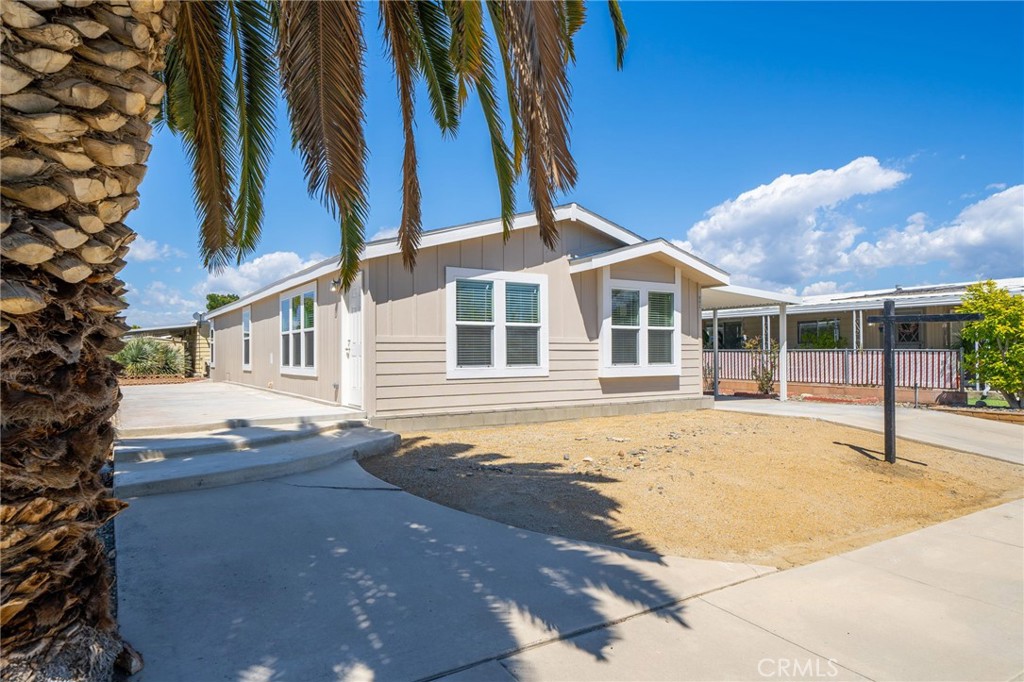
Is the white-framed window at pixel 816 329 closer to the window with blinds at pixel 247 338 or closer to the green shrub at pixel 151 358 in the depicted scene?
the window with blinds at pixel 247 338

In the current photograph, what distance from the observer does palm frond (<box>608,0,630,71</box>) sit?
188 inches

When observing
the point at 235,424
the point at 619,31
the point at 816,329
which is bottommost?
the point at 235,424

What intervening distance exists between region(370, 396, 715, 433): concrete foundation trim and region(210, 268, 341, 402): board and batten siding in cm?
171

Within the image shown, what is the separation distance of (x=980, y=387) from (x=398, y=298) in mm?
15051

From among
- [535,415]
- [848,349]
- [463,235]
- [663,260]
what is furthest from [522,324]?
[848,349]

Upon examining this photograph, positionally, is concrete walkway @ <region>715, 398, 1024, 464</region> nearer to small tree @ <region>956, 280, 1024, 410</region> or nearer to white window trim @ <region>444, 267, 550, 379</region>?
small tree @ <region>956, 280, 1024, 410</region>

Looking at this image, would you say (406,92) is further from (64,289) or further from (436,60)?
Answer: (64,289)

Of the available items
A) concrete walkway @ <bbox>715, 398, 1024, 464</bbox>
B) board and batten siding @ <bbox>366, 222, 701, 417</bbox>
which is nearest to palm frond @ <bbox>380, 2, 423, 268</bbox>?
board and batten siding @ <bbox>366, 222, 701, 417</bbox>

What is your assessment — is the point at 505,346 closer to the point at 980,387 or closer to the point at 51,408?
the point at 51,408

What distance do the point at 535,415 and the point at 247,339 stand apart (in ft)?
32.7

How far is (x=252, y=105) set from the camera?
4797 millimetres

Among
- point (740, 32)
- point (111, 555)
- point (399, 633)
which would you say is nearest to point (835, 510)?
point (399, 633)

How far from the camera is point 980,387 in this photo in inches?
556

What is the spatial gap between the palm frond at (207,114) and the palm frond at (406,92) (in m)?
1.33
